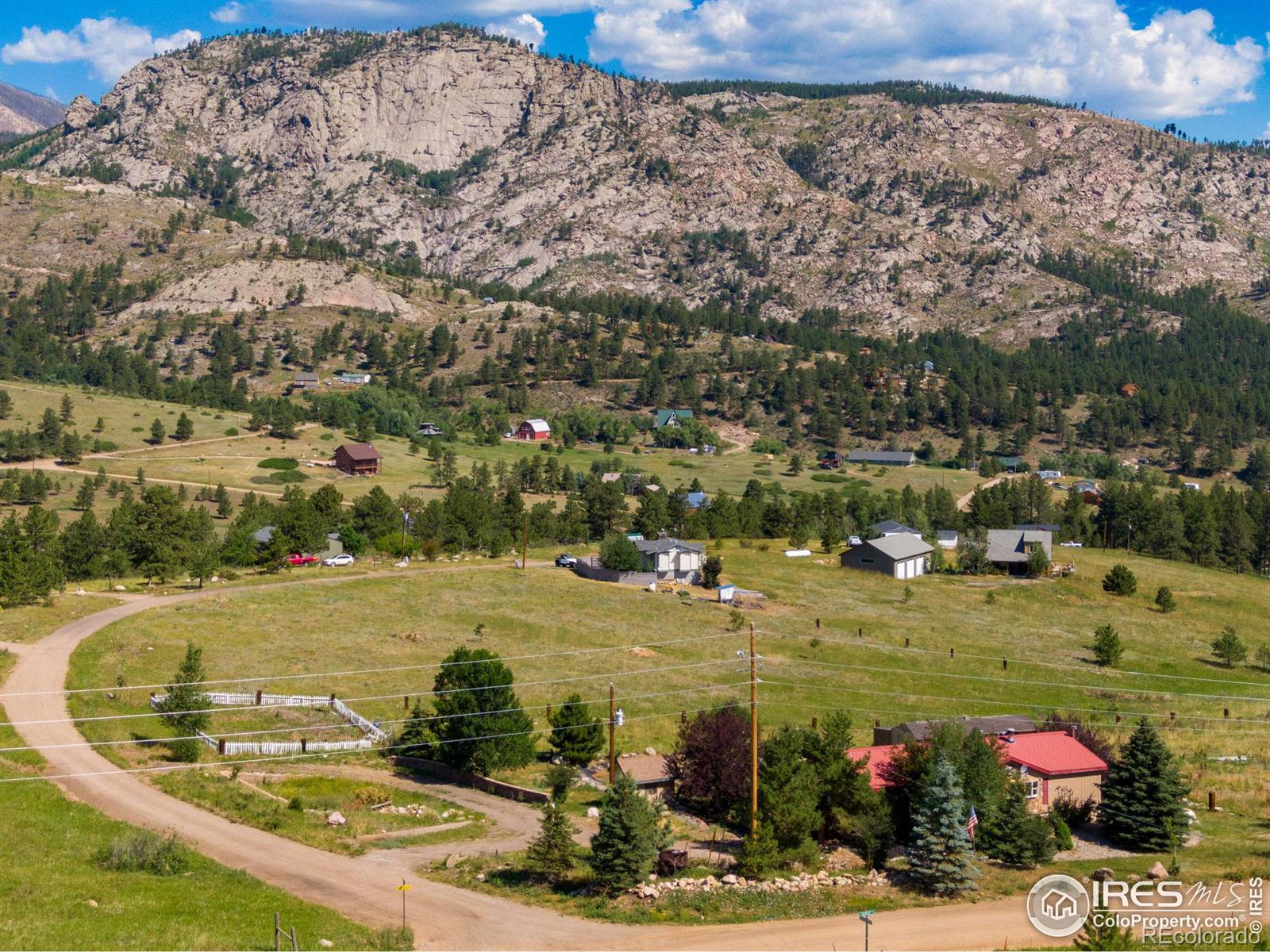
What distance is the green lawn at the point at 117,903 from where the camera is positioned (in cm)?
2745

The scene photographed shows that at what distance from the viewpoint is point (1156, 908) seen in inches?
1262

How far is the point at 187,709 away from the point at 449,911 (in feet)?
72.7

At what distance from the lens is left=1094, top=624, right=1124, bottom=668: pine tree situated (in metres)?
74.1

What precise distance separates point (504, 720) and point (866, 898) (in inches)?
781

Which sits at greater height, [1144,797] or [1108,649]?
[1108,649]

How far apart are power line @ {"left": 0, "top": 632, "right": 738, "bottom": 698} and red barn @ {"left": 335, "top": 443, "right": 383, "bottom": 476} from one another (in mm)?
82959

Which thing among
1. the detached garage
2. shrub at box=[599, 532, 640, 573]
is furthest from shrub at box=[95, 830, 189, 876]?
the detached garage

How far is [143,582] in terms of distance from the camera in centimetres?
8631

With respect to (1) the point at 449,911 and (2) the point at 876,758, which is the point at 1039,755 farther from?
(1) the point at 449,911

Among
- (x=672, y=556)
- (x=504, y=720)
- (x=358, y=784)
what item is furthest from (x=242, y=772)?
(x=672, y=556)

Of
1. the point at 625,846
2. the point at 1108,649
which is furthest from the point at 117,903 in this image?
the point at 1108,649

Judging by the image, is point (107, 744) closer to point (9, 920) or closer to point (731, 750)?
point (9, 920)

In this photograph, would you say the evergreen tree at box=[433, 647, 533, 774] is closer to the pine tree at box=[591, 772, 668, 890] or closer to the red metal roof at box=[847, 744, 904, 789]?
the red metal roof at box=[847, 744, 904, 789]

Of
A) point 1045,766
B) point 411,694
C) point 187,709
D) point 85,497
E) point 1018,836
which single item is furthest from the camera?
point 85,497
